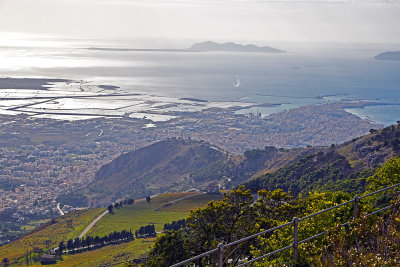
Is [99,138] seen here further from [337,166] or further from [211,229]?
[211,229]

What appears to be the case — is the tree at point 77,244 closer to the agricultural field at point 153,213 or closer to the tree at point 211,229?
the agricultural field at point 153,213

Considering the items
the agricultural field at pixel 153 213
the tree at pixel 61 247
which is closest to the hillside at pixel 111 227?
the agricultural field at pixel 153 213

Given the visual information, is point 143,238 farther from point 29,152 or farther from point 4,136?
point 4,136

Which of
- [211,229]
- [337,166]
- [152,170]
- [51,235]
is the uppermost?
[211,229]

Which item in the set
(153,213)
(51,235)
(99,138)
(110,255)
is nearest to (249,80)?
(99,138)

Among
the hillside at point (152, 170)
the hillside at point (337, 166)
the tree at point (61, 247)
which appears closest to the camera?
the tree at point (61, 247)

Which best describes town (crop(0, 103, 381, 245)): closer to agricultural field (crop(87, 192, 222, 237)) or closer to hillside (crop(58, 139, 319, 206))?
hillside (crop(58, 139, 319, 206))

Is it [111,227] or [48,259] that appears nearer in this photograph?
[48,259]
